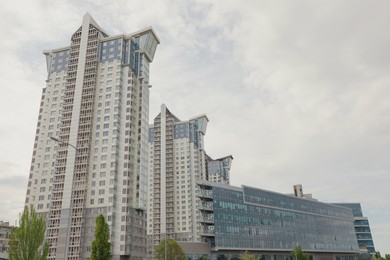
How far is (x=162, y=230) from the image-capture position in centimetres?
14950

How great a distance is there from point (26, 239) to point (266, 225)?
10773cm

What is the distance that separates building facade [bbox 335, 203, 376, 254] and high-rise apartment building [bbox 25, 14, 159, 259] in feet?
480

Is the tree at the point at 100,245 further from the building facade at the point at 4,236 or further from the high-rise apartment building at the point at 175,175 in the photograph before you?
the building facade at the point at 4,236

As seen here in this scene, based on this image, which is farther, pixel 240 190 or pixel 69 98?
pixel 240 190

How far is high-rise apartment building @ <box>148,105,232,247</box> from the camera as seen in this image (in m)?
150

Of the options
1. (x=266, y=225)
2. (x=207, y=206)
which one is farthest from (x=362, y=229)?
(x=207, y=206)

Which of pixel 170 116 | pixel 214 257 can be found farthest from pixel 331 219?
pixel 170 116

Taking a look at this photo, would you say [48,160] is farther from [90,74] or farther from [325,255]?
[325,255]

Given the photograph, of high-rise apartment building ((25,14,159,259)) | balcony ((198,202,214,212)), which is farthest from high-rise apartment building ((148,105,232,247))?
high-rise apartment building ((25,14,159,259))

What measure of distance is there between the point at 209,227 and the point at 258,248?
68.5ft

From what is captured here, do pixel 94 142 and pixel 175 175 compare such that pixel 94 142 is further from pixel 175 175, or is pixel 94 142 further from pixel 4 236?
pixel 4 236

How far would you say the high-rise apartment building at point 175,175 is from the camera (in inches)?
5901

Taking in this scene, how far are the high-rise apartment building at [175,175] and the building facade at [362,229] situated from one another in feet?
309

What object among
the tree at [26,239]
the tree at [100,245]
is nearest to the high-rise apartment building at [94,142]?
the tree at [100,245]
